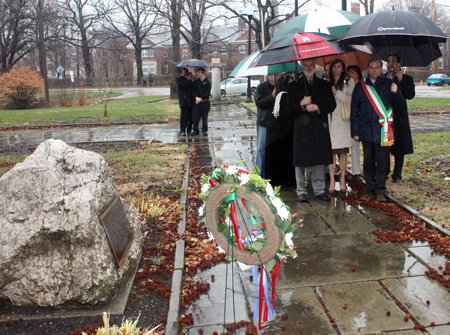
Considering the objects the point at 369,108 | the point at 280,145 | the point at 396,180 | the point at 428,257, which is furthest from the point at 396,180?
the point at 428,257

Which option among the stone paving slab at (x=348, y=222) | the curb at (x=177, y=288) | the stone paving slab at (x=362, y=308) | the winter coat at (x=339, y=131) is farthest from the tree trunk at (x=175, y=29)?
the stone paving slab at (x=362, y=308)

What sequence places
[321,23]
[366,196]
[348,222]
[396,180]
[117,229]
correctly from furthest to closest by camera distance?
[396,180] < [321,23] < [366,196] < [348,222] < [117,229]

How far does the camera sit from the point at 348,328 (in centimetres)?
323

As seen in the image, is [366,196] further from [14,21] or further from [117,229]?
[14,21]

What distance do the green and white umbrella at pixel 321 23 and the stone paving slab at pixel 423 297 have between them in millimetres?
3926

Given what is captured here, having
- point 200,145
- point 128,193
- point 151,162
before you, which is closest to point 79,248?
point 128,193

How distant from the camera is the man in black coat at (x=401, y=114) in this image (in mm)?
6305

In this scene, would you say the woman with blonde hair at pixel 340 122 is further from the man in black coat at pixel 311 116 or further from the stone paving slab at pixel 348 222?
the stone paving slab at pixel 348 222

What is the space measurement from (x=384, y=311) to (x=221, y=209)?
158cm

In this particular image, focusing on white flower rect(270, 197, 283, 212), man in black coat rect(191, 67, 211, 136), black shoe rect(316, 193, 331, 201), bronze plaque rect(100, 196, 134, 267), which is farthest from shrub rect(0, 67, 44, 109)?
white flower rect(270, 197, 283, 212)

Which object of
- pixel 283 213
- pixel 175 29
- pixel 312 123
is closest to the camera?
pixel 283 213

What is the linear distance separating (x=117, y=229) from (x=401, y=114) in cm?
475

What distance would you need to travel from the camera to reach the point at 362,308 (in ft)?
11.5

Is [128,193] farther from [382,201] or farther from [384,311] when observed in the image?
[384,311]
